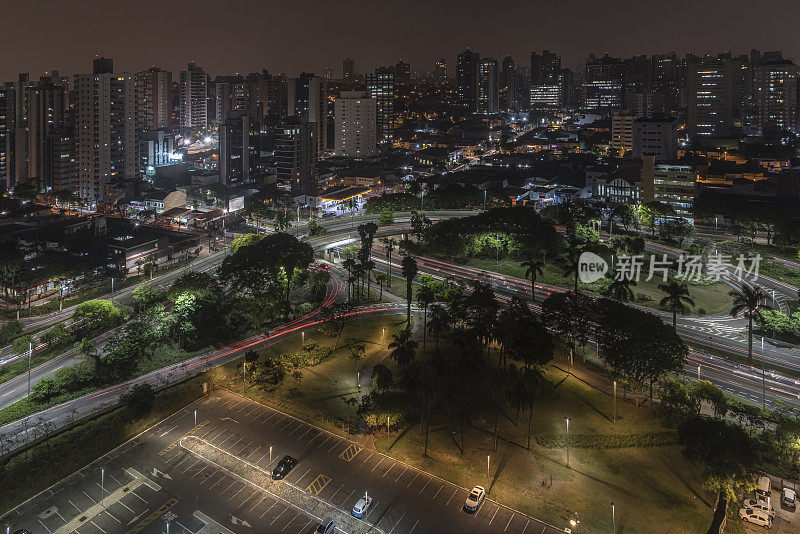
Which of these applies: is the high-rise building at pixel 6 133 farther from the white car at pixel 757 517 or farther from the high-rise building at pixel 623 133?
the high-rise building at pixel 623 133

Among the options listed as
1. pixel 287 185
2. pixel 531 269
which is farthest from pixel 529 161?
pixel 531 269

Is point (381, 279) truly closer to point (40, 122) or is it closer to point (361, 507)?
point (361, 507)

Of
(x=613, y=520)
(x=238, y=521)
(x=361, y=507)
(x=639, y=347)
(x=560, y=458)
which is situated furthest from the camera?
(x=639, y=347)

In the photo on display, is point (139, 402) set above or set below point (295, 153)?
below

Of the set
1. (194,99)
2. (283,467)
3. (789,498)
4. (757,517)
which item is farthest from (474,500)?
(194,99)

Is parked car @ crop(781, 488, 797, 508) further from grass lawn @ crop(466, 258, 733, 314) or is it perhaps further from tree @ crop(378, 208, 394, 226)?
tree @ crop(378, 208, 394, 226)

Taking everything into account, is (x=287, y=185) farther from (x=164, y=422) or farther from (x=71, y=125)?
(x=164, y=422)
